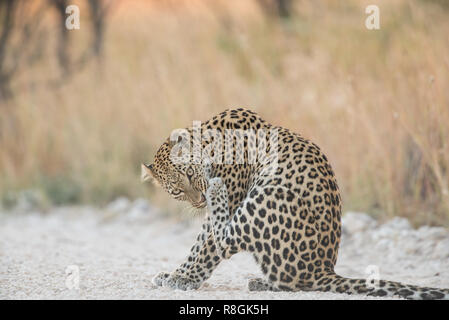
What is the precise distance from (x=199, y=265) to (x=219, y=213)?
1.30ft

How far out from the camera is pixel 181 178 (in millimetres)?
4027

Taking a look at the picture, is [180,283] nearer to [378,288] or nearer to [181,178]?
[181,178]

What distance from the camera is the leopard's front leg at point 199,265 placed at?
13.3 feet

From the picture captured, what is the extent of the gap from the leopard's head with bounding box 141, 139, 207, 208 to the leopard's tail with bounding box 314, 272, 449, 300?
895mm

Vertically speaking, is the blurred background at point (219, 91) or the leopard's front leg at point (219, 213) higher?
the blurred background at point (219, 91)

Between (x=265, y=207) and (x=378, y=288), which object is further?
(x=265, y=207)

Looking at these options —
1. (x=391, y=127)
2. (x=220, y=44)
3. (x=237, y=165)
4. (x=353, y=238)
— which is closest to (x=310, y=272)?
(x=237, y=165)

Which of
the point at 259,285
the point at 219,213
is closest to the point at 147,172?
the point at 219,213

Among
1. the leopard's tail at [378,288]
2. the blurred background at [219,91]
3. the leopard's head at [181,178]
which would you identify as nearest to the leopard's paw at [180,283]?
the leopard's head at [181,178]

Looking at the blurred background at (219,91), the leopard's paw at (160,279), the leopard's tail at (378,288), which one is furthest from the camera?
the blurred background at (219,91)

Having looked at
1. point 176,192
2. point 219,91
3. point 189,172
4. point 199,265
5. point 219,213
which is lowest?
point 199,265

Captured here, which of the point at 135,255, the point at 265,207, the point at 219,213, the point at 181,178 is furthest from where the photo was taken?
the point at 135,255

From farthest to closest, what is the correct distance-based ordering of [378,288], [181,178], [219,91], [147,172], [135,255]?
[219,91] < [135,255] < [147,172] < [181,178] < [378,288]

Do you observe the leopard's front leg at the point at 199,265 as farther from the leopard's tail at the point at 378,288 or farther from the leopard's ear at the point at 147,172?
the leopard's tail at the point at 378,288
